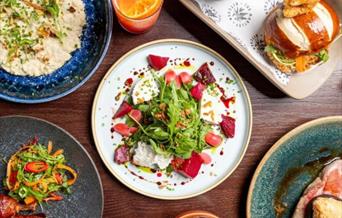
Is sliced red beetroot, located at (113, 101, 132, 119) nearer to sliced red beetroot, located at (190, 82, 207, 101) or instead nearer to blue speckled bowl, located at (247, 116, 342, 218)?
sliced red beetroot, located at (190, 82, 207, 101)

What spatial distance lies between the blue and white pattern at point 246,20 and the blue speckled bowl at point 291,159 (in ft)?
0.74

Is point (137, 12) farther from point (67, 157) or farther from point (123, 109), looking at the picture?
point (67, 157)

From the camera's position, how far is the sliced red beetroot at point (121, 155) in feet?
6.84

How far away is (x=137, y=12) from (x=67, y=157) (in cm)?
58

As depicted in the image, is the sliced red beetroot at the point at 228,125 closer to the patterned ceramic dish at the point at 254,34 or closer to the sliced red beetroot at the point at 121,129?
the patterned ceramic dish at the point at 254,34

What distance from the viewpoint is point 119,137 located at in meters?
2.11

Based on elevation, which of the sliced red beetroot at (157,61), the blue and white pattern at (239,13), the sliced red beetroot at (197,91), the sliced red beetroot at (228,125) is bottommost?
the sliced red beetroot at (228,125)

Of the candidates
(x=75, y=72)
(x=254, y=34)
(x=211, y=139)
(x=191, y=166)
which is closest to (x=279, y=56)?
(x=254, y=34)

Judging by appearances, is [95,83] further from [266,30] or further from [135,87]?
[266,30]

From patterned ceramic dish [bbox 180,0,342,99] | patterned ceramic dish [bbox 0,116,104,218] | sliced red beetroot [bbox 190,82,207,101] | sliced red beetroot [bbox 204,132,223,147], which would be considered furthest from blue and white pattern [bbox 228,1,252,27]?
patterned ceramic dish [bbox 0,116,104,218]

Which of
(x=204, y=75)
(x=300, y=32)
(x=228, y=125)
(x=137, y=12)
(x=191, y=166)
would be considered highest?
(x=300, y=32)

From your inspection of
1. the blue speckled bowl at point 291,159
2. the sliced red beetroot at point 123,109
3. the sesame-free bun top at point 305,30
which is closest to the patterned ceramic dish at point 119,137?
the sliced red beetroot at point 123,109

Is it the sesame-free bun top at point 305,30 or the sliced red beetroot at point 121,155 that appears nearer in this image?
the sesame-free bun top at point 305,30

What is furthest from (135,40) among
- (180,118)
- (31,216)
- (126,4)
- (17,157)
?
(31,216)
